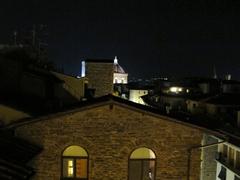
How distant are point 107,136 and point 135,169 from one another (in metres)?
1.59

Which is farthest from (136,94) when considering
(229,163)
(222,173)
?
(229,163)

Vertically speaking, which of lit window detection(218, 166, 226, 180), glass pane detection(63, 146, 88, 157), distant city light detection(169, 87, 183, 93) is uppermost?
distant city light detection(169, 87, 183, 93)

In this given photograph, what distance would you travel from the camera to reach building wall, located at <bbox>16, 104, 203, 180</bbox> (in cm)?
1430

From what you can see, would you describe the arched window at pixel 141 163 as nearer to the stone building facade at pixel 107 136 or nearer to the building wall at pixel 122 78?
the stone building facade at pixel 107 136

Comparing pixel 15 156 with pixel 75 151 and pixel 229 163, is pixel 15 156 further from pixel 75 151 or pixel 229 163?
pixel 229 163

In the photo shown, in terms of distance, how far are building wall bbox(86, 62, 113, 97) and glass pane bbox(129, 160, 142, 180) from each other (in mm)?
10260

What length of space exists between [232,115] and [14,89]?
93.3 ft

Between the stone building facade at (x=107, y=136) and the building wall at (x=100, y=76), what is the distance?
9.81 meters

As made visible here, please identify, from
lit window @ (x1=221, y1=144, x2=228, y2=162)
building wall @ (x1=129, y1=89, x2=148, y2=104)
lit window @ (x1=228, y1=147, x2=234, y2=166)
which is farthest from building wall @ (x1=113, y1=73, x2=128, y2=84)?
lit window @ (x1=228, y1=147, x2=234, y2=166)

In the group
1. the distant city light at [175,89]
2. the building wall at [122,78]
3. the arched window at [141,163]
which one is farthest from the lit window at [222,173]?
the building wall at [122,78]

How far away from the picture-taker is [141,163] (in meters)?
14.4

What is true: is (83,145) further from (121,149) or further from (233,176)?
(233,176)

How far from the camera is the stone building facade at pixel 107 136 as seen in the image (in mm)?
14289

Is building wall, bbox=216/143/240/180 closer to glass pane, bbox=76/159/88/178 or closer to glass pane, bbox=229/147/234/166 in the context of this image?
glass pane, bbox=229/147/234/166
